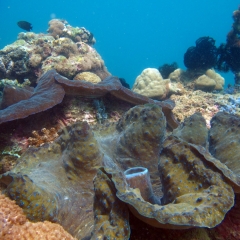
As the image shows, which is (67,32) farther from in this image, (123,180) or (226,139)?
(123,180)

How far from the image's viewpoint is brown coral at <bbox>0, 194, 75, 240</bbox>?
1555mm

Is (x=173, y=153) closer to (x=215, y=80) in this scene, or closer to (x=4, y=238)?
(x=4, y=238)

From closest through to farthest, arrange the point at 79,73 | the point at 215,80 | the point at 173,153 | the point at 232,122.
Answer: the point at 173,153 < the point at 232,122 < the point at 79,73 < the point at 215,80

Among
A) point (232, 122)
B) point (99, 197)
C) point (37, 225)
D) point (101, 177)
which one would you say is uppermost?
point (232, 122)

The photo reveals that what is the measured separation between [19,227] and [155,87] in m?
5.43

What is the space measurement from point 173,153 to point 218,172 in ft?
1.27

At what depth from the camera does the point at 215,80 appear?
25.8 ft

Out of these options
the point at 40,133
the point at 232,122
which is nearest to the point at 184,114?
the point at 232,122

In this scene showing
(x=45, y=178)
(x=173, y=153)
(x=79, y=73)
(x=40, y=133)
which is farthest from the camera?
(x=79, y=73)

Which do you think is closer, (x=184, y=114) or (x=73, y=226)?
(x=73, y=226)

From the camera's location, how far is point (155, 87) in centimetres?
643

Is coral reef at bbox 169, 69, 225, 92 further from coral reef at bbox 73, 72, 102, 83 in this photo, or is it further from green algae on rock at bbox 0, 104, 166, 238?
green algae on rock at bbox 0, 104, 166, 238

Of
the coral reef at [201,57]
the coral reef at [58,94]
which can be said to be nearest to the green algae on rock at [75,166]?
the coral reef at [58,94]

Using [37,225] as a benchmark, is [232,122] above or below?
above
